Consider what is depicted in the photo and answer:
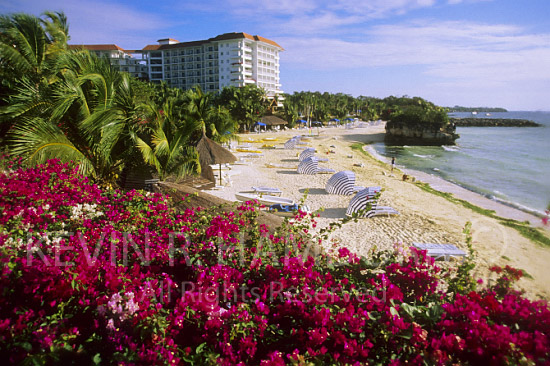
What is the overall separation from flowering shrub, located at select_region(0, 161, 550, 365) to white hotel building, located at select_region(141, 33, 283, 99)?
74.6m

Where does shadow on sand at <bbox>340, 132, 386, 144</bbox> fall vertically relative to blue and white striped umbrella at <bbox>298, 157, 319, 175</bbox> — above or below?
above

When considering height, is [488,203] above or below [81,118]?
below

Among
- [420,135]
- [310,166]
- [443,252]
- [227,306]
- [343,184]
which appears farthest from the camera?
[420,135]

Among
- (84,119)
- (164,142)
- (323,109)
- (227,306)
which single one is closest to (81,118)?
(84,119)

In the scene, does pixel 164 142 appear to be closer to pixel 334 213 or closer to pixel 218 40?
pixel 334 213

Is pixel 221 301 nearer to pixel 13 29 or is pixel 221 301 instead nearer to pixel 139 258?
pixel 139 258

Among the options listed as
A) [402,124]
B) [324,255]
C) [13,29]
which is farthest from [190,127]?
[402,124]

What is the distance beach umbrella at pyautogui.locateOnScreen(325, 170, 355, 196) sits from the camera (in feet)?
50.6

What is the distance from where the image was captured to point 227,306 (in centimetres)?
330

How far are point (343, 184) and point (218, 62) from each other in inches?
2859

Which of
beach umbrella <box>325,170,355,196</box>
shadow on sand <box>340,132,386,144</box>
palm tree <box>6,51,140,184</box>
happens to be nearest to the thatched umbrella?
beach umbrella <box>325,170,355,196</box>

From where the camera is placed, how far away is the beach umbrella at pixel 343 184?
15414 mm

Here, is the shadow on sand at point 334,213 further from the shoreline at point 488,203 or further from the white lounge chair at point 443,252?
the shoreline at point 488,203

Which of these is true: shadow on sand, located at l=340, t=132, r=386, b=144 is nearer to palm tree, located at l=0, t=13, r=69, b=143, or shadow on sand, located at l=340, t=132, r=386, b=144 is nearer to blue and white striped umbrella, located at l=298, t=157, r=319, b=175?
blue and white striped umbrella, located at l=298, t=157, r=319, b=175
